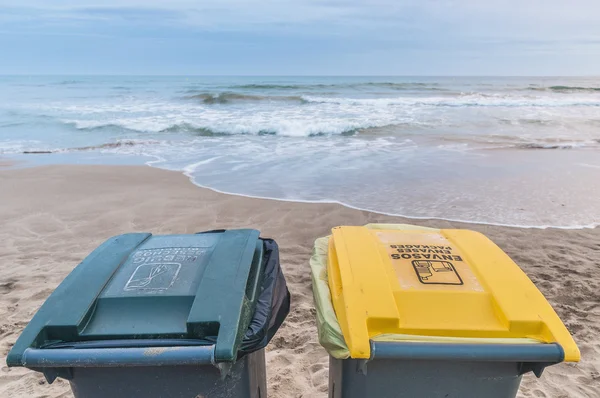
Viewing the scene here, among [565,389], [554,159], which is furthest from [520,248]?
[554,159]

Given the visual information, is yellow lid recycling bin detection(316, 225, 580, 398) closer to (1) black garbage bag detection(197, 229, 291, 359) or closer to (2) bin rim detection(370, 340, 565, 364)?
(2) bin rim detection(370, 340, 565, 364)

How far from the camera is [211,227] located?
5.29 metres

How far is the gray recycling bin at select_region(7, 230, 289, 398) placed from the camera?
1.42 m

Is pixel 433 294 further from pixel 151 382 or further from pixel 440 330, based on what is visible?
pixel 151 382

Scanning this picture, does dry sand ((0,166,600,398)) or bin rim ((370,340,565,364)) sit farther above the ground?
bin rim ((370,340,565,364))

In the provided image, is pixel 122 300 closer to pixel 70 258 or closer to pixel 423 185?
pixel 70 258

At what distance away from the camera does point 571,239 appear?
491 centimetres

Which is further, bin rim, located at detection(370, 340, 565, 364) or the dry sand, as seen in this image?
the dry sand

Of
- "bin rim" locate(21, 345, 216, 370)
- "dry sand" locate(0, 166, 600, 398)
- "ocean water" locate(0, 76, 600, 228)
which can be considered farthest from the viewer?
"ocean water" locate(0, 76, 600, 228)

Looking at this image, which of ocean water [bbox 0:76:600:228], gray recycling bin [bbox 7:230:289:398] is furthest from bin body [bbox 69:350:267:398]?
ocean water [bbox 0:76:600:228]

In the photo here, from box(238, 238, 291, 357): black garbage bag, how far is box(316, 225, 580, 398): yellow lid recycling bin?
0.29 m

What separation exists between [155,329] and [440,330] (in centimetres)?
105

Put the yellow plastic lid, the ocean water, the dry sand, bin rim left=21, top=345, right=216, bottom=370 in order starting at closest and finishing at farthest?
bin rim left=21, top=345, right=216, bottom=370
the yellow plastic lid
the dry sand
the ocean water

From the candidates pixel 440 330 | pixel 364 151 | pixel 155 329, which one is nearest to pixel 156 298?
pixel 155 329
